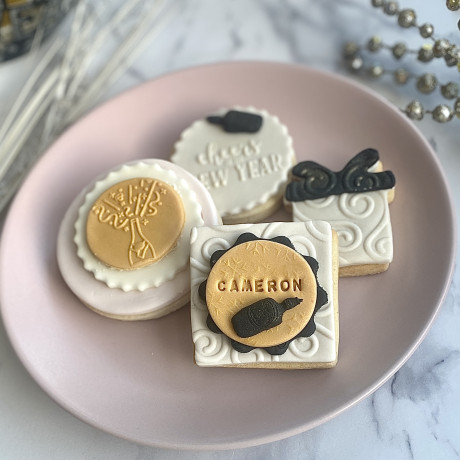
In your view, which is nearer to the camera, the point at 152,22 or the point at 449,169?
the point at 449,169

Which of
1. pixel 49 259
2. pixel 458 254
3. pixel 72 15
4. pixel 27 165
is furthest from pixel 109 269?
pixel 72 15

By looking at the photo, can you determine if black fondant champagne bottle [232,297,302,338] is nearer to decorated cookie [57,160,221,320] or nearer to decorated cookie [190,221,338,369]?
decorated cookie [190,221,338,369]

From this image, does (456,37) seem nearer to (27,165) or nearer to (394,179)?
(394,179)

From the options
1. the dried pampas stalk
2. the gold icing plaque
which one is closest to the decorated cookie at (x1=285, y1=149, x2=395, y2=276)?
the gold icing plaque

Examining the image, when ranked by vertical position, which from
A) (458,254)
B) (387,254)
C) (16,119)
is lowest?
(458,254)

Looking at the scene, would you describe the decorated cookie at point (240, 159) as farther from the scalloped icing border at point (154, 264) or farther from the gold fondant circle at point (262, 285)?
the gold fondant circle at point (262, 285)

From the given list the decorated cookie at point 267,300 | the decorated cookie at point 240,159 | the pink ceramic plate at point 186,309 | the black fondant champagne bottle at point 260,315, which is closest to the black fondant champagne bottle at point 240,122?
the decorated cookie at point 240,159
